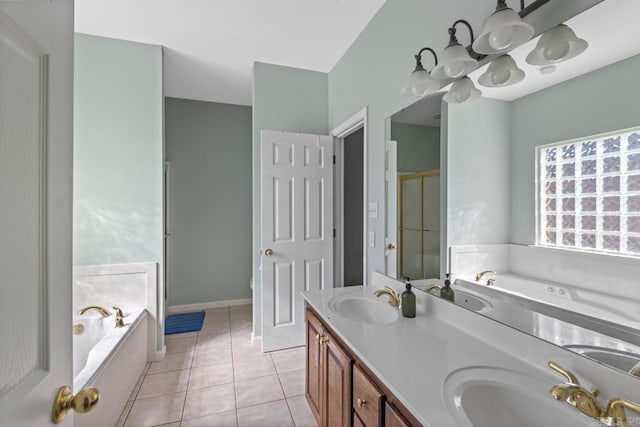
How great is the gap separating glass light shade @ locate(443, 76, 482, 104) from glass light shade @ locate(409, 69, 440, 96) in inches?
3.8

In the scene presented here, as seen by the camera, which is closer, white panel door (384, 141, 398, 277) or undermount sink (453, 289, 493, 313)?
undermount sink (453, 289, 493, 313)

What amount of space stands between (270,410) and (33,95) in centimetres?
197

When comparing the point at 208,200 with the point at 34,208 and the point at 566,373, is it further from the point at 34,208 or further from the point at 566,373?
the point at 566,373

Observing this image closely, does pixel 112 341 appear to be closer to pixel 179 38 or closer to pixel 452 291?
pixel 452 291

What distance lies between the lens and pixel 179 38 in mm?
2320

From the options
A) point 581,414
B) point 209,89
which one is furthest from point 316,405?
point 209,89

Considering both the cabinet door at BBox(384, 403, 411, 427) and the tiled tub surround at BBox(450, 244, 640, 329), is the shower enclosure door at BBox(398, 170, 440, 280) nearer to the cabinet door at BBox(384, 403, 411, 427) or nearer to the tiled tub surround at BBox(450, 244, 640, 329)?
the tiled tub surround at BBox(450, 244, 640, 329)

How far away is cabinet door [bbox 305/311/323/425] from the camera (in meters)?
1.53

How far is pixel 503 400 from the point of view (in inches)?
33.8

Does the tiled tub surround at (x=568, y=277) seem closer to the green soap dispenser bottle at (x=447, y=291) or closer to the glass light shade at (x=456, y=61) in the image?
the green soap dispenser bottle at (x=447, y=291)

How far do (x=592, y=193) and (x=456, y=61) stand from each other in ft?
2.22

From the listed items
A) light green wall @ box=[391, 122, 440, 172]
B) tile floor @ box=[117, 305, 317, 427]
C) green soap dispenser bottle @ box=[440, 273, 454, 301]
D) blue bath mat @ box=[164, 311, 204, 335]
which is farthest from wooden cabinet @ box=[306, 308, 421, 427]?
blue bath mat @ box=[164, 311, 204, 335]

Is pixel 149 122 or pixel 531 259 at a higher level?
pixel 149 122

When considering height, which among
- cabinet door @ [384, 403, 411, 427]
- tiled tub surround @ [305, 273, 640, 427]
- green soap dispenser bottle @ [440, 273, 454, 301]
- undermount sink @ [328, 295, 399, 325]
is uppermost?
green soap dispenser bottle @ [440, 273, 454, 301]
